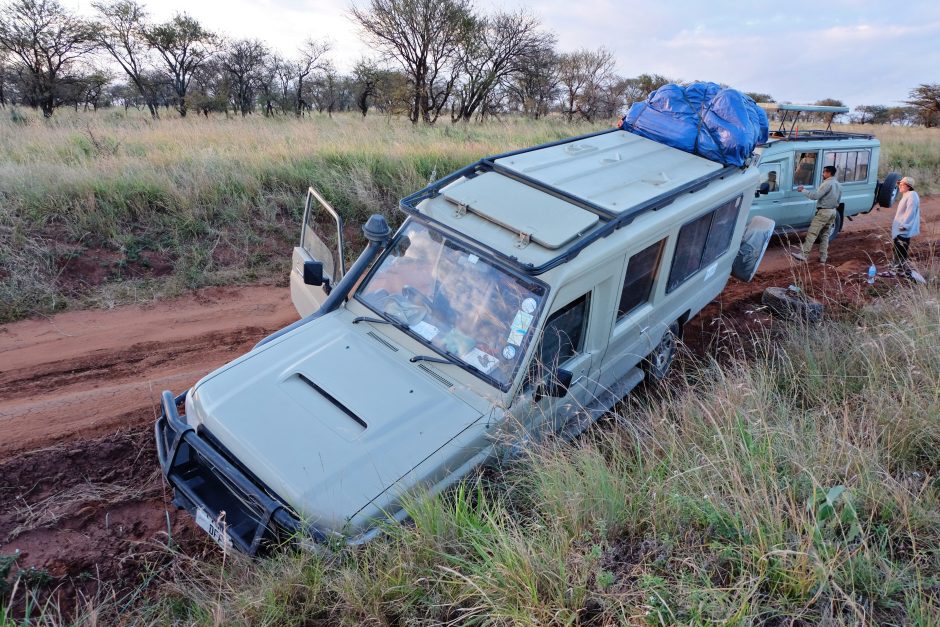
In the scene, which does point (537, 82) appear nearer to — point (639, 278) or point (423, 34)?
point (423, 34)

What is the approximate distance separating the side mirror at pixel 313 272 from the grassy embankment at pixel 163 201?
398cm

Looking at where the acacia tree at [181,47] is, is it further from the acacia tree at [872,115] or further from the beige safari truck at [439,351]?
the acacia tree at [872,115]

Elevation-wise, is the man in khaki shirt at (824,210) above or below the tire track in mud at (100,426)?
above

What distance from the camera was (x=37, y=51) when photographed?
60.6ft

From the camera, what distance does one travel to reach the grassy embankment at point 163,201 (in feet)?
23.4

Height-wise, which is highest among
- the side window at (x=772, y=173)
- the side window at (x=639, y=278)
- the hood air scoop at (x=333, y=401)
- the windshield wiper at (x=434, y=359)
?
the side window at (x=772, y=173)

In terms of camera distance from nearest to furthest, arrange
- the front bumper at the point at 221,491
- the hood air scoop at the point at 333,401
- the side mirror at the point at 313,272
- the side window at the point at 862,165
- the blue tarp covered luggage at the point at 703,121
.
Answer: the front bumper at the point at 221,491, the hood air scoop at the point at 333,401, the side mirror at the point at 313,272, the blue tarp covered luggage at the point at 703,121, the side window at the point at 862,165

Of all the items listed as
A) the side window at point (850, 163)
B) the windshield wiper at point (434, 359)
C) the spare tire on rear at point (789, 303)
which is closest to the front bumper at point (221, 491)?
the windshield wiper at point (434, 359)

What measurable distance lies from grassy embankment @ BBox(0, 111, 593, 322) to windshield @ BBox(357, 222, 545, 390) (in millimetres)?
4342

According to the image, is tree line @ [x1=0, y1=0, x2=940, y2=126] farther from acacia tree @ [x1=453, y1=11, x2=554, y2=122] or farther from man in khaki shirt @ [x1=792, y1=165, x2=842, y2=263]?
man in khaki shirt @ [x1=792, y1=165, x2=842, y2=263]

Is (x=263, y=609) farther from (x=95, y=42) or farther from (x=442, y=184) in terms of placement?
(x=95, y=42)

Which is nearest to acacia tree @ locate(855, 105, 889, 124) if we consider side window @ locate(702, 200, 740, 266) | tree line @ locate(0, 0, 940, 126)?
tree line @ locate(0, 0, 940, 126)

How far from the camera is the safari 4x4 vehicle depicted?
29.3ft

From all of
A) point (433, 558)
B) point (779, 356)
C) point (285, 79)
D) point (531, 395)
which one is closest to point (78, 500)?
point (433, 558)
